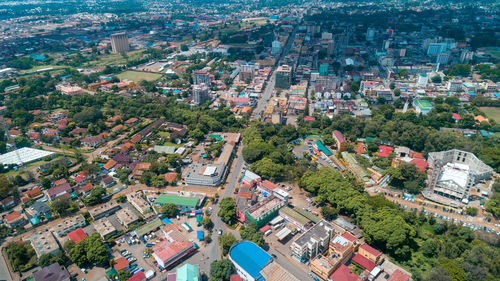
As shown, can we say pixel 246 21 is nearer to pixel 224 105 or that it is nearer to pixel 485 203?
pixel 224 105

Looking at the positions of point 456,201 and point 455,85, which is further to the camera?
point 455,85

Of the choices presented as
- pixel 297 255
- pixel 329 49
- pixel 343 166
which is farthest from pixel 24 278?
pixel 329 49

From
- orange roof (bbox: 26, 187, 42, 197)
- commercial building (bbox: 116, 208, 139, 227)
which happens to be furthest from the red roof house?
orange roof (bbox: 26, 187, 42, 197)

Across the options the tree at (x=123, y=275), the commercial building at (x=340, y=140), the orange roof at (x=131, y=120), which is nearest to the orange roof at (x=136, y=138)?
the orange roof at (x=131, y=120)

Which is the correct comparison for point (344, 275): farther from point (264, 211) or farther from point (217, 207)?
point (217, 207)

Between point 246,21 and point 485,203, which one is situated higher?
point 246,21

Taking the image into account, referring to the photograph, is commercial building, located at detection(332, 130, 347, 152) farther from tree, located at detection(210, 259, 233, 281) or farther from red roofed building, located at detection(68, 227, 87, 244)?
red roofed building, located at detection(68, 227, 87, 244)

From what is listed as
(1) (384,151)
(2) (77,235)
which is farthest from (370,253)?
(2) (77,235)
